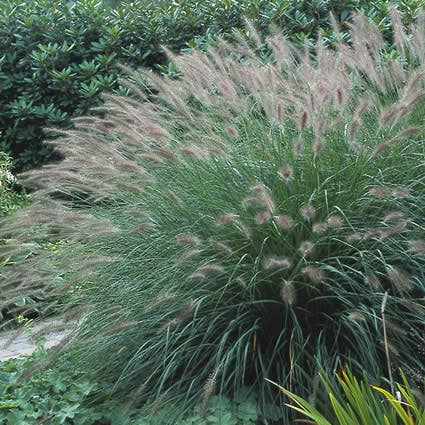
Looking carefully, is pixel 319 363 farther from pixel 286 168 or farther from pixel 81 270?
pixel 81 270

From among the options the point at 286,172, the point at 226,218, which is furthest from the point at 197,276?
the point at 286,172

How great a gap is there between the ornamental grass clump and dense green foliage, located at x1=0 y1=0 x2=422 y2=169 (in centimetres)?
394

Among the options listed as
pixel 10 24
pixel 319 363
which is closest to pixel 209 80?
pixel 319 363

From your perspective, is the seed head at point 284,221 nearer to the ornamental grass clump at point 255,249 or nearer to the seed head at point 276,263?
the ornamental grass clump at point 255,249

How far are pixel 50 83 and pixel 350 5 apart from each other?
10.9ft

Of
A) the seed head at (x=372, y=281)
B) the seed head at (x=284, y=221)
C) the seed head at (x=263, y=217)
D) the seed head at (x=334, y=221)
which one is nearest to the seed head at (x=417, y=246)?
the seed head at (x=372, y=281)

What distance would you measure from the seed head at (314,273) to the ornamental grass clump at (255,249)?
0.06 ft

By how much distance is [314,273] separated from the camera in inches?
162

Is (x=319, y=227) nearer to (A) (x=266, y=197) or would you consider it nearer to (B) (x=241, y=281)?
(A) (x=266, y=197)

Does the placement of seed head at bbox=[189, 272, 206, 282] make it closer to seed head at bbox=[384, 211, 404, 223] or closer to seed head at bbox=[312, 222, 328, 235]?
seed head at bbox=[312, 222, 328, 235]

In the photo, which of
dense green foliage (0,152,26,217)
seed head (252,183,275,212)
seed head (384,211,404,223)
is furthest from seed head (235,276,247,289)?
dense green foliage (0,152,26,217)

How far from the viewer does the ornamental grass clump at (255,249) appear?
4344 millimetres

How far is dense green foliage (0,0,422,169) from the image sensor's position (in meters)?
9.10

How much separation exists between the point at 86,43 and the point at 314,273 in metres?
6.46
